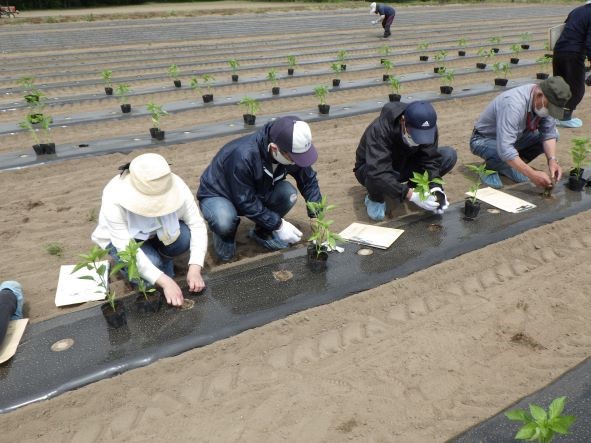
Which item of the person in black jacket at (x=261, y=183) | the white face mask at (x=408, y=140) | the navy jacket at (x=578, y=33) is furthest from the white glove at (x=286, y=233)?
the navy jacket at (x=578, y=33)

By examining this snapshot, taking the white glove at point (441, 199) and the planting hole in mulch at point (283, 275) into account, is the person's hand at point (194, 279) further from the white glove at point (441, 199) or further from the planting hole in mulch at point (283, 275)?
the white glove at point (441, 199)

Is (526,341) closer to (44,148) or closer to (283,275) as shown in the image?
(283,275)

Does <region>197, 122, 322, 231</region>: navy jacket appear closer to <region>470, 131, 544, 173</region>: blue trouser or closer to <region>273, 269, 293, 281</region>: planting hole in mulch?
<region>273, 269, 293, 281</region>: planting hole in mulch

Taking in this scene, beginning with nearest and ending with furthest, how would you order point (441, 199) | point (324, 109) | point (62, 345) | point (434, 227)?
point (62, 345) → point (434, 227) → point (441, 199) → point (324, 109)

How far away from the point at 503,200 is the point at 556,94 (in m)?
0.95

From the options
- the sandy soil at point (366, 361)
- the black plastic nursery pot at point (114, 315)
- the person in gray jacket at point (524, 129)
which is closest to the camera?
the sandy soil at point (366, 361)

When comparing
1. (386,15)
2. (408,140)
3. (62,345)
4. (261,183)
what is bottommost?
(62,345)

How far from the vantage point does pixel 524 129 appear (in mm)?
4160

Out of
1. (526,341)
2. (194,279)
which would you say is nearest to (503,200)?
(526,341)

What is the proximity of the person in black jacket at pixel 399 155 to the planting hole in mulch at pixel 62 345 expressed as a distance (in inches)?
94.1

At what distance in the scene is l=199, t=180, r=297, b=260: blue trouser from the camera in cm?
309

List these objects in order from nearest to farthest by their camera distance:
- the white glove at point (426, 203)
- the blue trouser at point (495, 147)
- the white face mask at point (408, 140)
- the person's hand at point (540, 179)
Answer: the white face mask at point (408, 140) → the white glove at point (426, 203) → the person's hand at point (540, 179) → the blue trouser at point (495, 147)

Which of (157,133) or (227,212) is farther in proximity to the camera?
(157,133)

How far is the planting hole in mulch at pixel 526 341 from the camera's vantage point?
2459 millimetres
